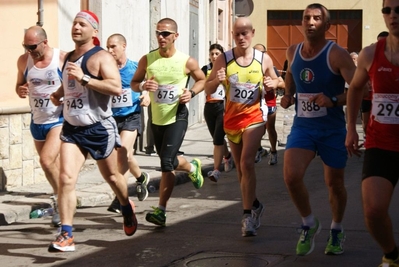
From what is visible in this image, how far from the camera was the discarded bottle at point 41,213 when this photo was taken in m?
10.6

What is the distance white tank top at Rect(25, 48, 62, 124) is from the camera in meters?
9.84

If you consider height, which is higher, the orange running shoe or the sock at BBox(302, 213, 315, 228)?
the sock at BBox(302, 213, 315, 228)

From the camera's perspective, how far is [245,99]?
9.37 metres

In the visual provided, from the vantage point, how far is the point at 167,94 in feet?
32.2

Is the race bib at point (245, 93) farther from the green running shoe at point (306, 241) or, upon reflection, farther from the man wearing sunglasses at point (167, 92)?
the green running shoe at point (306, 241)

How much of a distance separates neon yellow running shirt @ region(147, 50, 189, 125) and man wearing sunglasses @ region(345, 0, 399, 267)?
11.3ft

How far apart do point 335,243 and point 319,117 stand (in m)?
0.99

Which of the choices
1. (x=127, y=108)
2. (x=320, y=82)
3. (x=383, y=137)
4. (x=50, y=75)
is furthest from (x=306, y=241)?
(x=127, y=108)

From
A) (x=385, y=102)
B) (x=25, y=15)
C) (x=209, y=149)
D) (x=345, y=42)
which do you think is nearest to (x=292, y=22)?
(x=345, y=42)

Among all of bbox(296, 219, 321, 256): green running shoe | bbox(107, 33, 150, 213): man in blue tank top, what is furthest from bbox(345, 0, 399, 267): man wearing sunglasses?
bbox(107, 33, 150, 213): man in blue tank top

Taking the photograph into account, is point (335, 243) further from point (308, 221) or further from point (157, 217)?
point (157, 217)

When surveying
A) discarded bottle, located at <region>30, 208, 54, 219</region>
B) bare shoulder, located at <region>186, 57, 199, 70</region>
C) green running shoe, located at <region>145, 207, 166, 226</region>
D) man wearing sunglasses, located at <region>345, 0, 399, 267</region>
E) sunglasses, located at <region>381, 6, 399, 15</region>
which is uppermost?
sunglasses, located at <region>381, 6, 399, 15</region>

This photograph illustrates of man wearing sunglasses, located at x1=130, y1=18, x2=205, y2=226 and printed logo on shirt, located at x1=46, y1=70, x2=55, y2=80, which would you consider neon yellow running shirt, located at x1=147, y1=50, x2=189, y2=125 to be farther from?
printed logo on shirt, located at x1=46, y1=70, x2=55, y2=80

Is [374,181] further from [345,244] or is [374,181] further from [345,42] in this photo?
[345,42]
